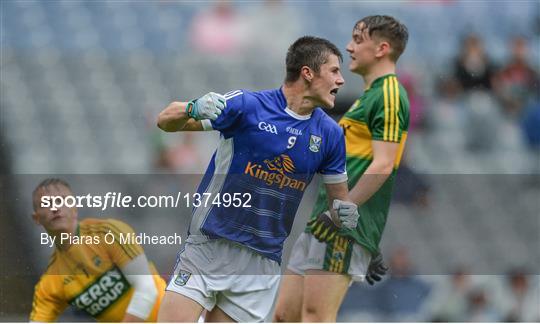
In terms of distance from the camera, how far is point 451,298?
831 cm

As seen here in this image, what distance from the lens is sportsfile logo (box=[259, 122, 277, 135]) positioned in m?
5.28

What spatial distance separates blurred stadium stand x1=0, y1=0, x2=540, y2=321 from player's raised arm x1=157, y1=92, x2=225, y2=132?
7.26 ft

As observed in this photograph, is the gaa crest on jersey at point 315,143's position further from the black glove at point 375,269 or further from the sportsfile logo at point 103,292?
the sportsfile logo at point 103,292

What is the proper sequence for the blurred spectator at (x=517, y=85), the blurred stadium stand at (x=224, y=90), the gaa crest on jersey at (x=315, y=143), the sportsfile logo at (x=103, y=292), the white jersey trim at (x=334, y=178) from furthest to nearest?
the blurred spectator at (x=517, y=85)
the blurred stadium stand at (x=224, y=90)
the sportsfile logo at (x=103, y=292)
the white jersey trim at (x=334, y=178)
the gaa crest on jersey at (x=315, y=143)

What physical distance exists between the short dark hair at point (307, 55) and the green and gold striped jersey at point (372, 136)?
1.62ft

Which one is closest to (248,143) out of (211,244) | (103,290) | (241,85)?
(211,244)

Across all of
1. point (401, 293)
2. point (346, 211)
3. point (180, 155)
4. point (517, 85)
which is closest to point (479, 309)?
point (401, 293)

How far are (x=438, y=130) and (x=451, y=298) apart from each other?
2.20m

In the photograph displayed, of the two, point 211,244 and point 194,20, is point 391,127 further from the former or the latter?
point 194,20

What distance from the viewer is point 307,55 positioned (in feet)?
17.5

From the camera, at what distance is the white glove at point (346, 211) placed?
5.56m

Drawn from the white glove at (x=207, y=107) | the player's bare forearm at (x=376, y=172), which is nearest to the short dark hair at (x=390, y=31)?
the player's bare forearm at (x=376, y=172)

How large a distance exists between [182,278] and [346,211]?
0.92m

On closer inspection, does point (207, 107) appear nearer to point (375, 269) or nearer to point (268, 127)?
point (268, 127)
